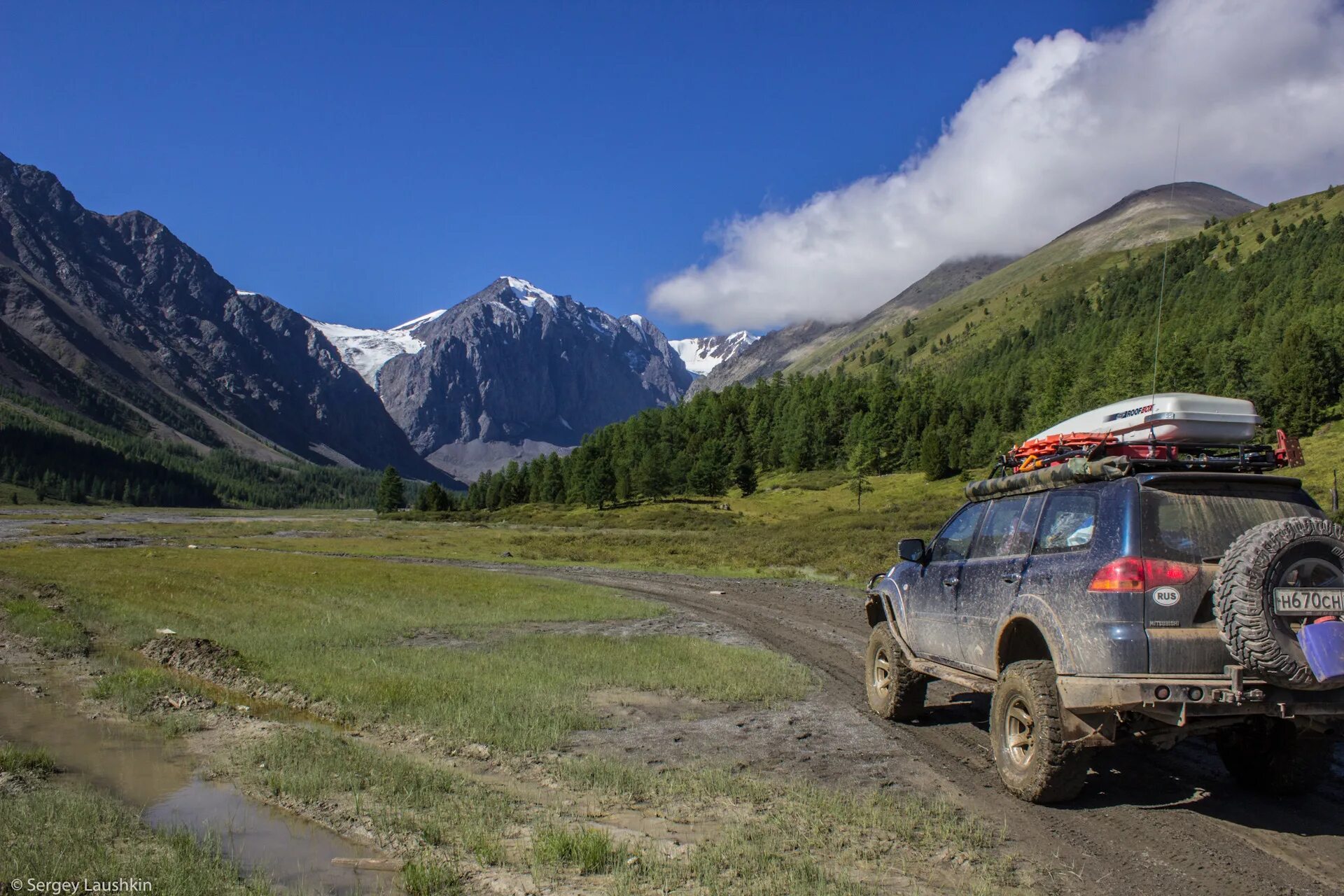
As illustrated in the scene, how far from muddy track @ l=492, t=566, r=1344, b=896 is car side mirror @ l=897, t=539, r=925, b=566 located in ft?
6.83

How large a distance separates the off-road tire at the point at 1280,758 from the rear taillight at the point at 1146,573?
5.87 ft

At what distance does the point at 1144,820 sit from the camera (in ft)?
22.8

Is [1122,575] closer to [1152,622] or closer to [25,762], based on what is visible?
[1152,622]

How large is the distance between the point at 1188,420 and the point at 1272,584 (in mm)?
1696

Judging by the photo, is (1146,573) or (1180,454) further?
(1180,454)

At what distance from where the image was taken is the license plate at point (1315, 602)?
5996 mm

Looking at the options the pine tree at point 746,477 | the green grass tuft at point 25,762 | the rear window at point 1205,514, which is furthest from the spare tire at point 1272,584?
the pine tree at point 746,477

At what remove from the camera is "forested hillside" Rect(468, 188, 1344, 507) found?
300 feet

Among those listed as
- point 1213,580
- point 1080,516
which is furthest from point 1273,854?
point 1080,516

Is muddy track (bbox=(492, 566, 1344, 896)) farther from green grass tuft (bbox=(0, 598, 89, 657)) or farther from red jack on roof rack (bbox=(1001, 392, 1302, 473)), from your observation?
green grass tuft (bbox=(0, 598, 89, 657))

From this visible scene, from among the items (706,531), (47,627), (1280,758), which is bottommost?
(706,531)

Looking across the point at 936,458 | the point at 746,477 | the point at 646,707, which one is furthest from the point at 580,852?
the point at 746,477

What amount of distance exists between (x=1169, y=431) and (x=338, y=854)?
7.73m

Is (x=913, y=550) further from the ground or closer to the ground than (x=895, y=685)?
further from the ground
